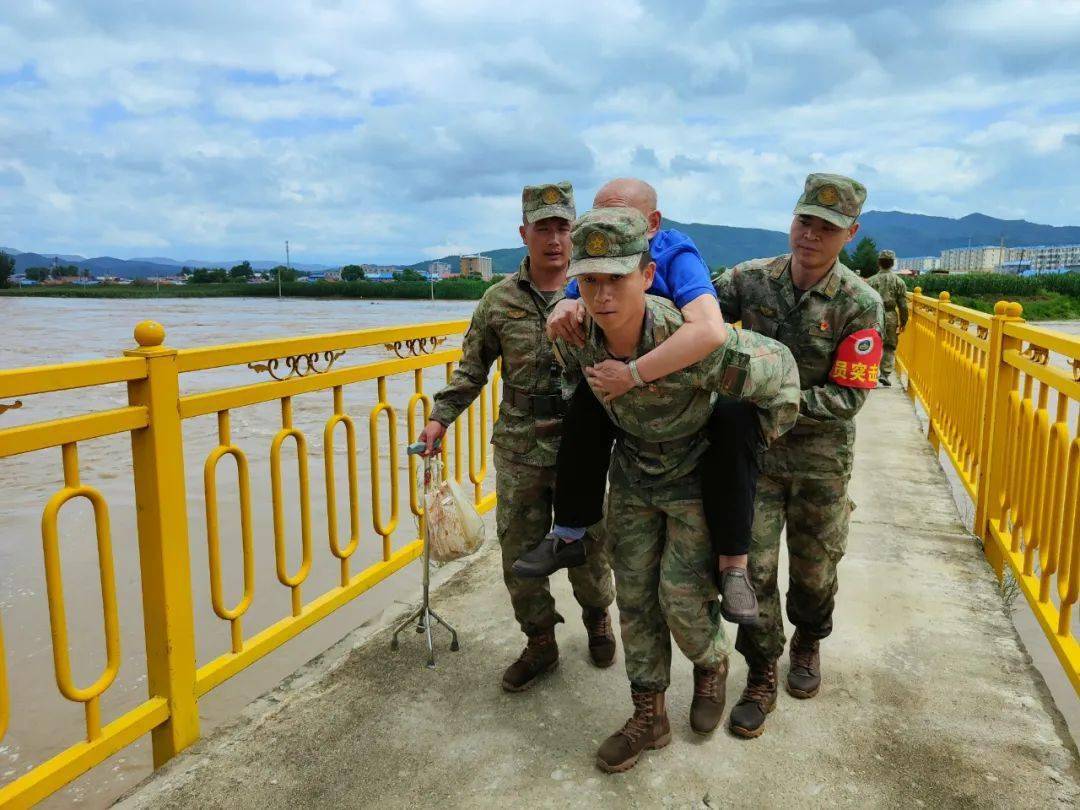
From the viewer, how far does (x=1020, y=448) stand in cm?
361

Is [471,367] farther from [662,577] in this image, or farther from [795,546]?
[795,546]

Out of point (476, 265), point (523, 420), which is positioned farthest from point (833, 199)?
point (476, 265)

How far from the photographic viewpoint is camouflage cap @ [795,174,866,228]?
257cm

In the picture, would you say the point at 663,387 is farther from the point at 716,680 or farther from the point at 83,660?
the point at 83,660

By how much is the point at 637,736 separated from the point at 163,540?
1.53m

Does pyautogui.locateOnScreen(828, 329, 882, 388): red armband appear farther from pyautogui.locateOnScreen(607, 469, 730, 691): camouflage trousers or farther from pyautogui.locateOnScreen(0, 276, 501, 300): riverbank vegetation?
pyautogui.locateOnScreen(0, 276, 501, 300): riverbank vegetation

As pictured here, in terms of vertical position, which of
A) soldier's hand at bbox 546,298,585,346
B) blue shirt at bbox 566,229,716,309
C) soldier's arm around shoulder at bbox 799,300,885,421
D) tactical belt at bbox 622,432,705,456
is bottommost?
tactical belt at bbox 622,432,705,456

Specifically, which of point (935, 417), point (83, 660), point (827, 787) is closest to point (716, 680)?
point (827, 787)

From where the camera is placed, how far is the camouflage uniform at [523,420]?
2.90 metres

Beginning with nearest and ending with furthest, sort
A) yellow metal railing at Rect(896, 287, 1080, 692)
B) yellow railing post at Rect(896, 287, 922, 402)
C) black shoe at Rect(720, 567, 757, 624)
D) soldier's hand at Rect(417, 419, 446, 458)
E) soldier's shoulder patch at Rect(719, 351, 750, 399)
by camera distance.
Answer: soldier's shoulder patch at Rect(719, 351, 750, 399) → black shoe at Rect(720, 567, 757, 624) → yellow metal railing at Rect(896, 287, 1080, 692) → soldier's hand at Rect(417, 419, 446, 458) → yellow railing post at Rect(896, 287, 922, 402)

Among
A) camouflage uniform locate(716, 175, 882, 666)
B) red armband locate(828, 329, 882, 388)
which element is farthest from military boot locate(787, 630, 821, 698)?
red armband locate(828, 329, 882, 388)

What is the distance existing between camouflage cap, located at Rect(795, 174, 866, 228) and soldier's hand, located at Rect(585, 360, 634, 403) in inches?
36.3

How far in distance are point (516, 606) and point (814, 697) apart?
1091 millimetres

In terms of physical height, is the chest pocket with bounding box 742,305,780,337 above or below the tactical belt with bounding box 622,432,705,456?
above
